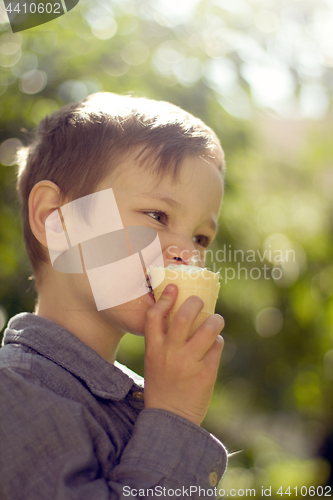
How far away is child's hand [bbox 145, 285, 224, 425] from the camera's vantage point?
98cm

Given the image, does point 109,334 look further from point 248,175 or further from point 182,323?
point 248,175

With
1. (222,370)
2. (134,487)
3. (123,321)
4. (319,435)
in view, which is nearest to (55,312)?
(123,321)

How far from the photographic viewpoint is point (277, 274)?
238 centimetres

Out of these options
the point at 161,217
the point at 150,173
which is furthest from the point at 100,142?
the point at 161,217

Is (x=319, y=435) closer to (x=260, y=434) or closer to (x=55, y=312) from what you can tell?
(x=260, y=434)

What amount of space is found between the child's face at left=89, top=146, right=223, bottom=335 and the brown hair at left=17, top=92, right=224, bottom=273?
37 millimetres

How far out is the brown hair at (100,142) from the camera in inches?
49.1

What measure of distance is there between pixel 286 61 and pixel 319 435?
2.23 meters

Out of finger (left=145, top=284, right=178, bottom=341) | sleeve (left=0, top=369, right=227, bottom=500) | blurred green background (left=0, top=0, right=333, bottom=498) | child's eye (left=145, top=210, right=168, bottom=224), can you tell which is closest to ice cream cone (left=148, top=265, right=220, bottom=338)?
finger (left=145, top=284, right=178, bottom=341)

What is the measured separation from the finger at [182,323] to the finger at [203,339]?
0.02 meters

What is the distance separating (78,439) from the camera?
2.76ft

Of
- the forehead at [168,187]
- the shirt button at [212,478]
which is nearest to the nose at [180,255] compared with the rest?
the forehead at [168,187]

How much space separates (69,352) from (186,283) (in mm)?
363

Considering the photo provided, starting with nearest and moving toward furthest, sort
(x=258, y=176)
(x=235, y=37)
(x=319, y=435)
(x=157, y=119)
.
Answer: (x=157, y=119), (x=235, y=37), (x=258, y=176), (x=319, y=435)
